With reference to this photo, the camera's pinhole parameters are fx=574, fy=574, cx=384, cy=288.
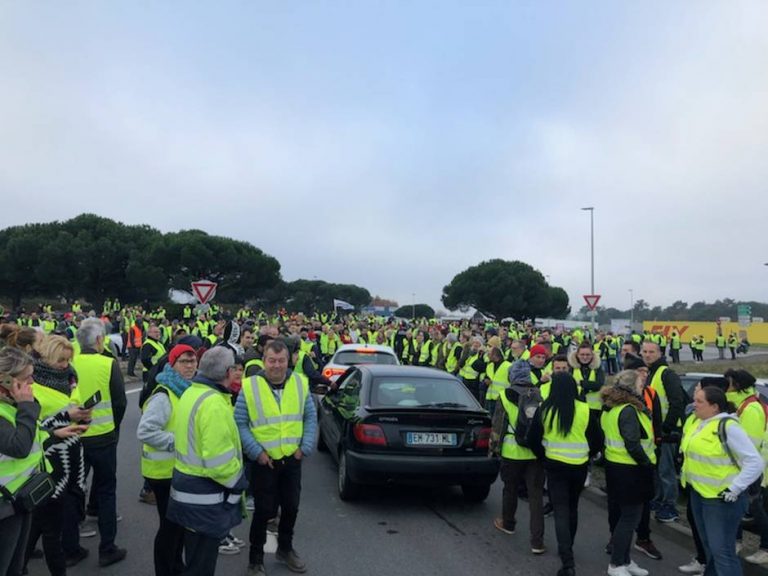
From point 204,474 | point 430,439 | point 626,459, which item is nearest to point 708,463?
point 626,459

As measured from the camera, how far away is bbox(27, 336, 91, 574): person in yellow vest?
3.83 meters

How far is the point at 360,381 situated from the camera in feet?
22.3

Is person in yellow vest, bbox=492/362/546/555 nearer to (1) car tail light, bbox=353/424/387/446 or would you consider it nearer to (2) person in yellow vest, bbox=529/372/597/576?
(2) person in yellow vest, bbox=529/372/597/576

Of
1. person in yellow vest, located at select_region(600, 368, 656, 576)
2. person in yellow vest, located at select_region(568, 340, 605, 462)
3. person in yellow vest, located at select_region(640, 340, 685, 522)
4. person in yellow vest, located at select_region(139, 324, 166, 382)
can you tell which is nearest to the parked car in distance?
person in yellow vest, located at select_region(568, 340, 605, 462)

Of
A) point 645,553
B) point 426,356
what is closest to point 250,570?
point 645,553

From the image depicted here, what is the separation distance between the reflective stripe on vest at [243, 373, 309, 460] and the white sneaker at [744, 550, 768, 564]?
3.85 meters

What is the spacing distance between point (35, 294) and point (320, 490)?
60.8 m

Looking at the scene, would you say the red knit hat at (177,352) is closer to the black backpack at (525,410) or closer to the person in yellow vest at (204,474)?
the person in yellow vest at (204,474)

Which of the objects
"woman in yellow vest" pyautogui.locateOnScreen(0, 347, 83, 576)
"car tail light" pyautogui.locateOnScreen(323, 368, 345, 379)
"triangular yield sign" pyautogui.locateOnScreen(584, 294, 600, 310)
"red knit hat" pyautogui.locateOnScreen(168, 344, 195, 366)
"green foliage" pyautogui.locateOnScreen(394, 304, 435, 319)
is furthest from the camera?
"green foliage" pyautogui.locateOnScreen(394, 304, 435, 319)

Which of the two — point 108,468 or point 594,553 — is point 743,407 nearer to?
point 594,553

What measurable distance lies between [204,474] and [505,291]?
75.0 m

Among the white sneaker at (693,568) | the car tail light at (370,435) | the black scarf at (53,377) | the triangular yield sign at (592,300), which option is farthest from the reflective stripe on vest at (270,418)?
the triangular yield sign at (592,300)

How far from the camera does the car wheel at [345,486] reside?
A: 6.11 meters

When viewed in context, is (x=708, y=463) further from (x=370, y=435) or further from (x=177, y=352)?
(x=177, y=352)
